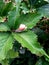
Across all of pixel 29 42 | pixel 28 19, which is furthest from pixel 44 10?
pixel 29 42

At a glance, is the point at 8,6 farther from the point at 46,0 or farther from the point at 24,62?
the point at 24,62

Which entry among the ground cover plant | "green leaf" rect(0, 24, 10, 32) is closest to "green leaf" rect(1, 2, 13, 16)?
the ground cover plant

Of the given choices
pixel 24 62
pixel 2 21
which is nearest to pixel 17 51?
pixel 24 62

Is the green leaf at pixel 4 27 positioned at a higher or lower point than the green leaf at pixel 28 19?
lower

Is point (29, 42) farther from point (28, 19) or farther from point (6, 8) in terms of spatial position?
point (6, 8)

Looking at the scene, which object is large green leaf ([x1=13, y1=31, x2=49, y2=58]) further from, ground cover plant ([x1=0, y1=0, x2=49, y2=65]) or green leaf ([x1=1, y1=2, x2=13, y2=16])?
green leaf ([x1=1, y1=2, x2=13, y2=16])

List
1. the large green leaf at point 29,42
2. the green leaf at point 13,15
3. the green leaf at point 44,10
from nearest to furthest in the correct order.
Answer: the large green leaf at point 29,42 < the green leaf at point 13,15 < the green leaf at point 44,10

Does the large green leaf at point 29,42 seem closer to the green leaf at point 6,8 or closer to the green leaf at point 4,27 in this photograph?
the green leaf at point 4,27

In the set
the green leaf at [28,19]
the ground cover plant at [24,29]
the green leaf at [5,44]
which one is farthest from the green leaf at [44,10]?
the green leaf at [5,44]
